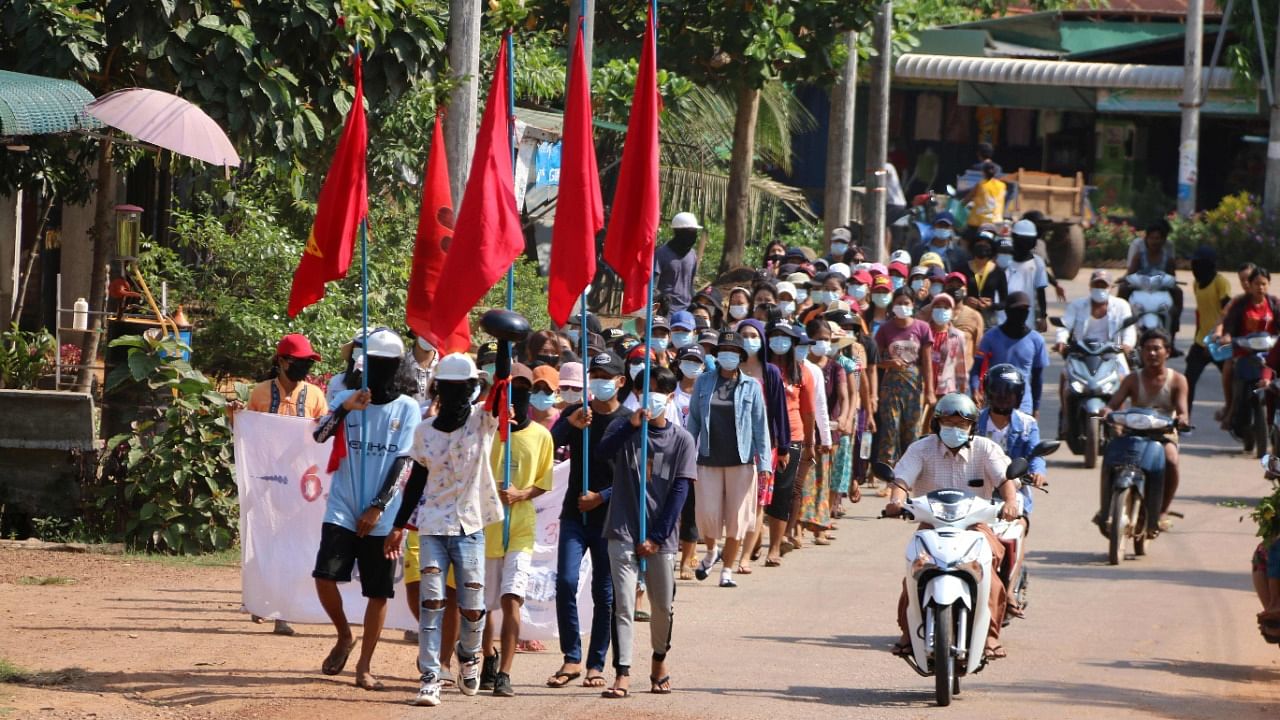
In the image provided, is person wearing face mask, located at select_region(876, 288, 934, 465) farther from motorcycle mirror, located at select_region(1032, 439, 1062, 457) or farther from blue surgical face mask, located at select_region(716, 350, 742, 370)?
motorcycle mirror, located at select_region(1032, 439, 1062, 457)

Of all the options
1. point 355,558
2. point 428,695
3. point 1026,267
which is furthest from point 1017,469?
point 1026,267

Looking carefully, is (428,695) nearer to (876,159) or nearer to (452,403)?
(452,403)

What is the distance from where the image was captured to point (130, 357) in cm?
1242

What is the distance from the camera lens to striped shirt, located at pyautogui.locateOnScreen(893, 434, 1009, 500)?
397 inches

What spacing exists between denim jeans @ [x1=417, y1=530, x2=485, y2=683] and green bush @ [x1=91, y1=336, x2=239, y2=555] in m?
4.06

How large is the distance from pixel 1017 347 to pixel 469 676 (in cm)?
867

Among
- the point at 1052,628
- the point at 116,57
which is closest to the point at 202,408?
the point at 116,57

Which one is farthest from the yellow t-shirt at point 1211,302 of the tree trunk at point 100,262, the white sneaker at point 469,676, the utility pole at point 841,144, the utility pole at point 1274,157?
the white sneaker at point 469,676

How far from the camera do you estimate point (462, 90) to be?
13297mm

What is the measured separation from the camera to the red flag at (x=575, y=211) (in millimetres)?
9469

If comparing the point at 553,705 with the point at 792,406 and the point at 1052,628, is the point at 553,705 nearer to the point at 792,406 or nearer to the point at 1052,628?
the point at 1052,628

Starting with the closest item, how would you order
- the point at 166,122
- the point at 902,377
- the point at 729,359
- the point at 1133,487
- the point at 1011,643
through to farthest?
the point at 1011,643
the point at 166,122
the point at 729,359
the point at 1133,487
the point at 902,377

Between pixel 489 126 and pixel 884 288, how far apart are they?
28.0ft

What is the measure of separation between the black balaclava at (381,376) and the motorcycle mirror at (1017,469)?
3.33 metres
